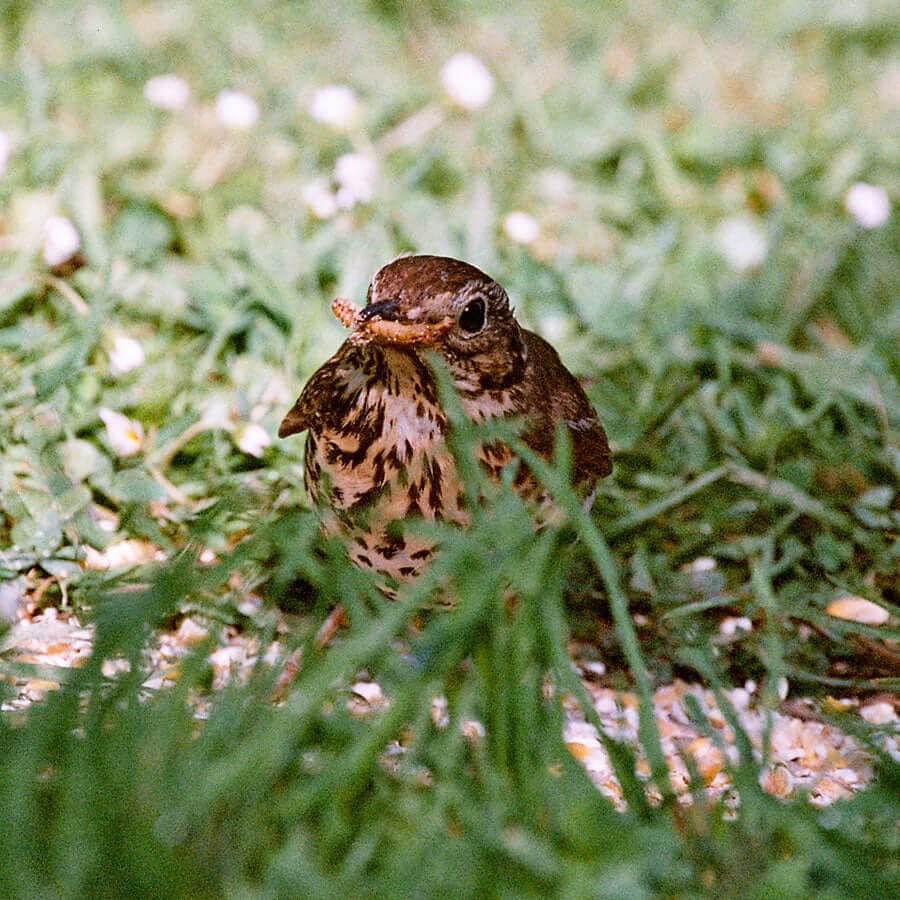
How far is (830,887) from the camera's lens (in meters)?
2.10

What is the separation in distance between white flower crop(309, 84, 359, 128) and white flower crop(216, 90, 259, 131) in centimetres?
22

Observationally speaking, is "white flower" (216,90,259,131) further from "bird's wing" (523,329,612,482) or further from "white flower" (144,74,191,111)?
"bird's wing" (523,329,612,482)

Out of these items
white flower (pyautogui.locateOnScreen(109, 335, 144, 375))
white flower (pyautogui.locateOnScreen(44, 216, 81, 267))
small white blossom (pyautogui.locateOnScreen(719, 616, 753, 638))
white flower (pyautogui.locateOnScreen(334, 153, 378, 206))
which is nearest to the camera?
small white blossom (pyautogui.locateOnScreen(719, 616, 753, 638))

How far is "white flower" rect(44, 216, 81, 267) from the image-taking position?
4367 millimetres

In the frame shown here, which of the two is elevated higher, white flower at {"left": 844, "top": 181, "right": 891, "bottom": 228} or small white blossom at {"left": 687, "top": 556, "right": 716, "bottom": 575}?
white flower at {"left": 844, "top": 181, "right": 891, "bottom": 228}

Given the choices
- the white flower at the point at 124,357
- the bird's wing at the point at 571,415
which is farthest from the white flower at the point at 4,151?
the bird's wing at the point at 571,415

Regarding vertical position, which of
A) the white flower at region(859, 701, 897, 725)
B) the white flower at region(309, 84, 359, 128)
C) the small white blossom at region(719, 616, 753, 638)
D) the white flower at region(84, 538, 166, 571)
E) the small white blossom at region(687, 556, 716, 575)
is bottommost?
the white flower at region(859, 701, 897, 725)

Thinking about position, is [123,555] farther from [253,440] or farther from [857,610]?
[857,610]

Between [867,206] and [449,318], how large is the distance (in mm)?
2505

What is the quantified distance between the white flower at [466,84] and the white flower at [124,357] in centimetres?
183

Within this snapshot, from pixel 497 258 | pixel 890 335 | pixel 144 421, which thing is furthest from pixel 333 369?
pixel 890 335

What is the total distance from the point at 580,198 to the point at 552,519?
2537mm

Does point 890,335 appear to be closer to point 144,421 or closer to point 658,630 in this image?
point 658,630

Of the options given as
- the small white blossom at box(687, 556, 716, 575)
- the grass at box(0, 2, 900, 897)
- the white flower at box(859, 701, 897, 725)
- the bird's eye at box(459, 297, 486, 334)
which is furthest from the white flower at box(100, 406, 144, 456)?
the white flower at box(859, 701, 897, 725)
